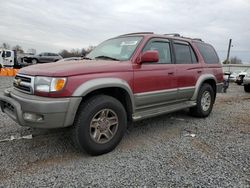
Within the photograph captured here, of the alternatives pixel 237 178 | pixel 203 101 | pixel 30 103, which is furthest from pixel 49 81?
pixel 203 101

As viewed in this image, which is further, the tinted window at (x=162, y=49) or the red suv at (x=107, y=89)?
the tinted window at (x=162, y=49)

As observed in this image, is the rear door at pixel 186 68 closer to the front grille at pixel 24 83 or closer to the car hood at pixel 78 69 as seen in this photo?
the car hood at pixel 78 69

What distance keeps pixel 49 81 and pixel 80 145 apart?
973 mm

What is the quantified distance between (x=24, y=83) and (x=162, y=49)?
259 cm

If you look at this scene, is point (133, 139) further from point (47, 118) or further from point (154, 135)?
point (47, 118)

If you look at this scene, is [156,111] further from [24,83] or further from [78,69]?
[24,83]

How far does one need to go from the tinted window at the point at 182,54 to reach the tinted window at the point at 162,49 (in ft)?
0.83

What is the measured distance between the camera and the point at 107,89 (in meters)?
3.61

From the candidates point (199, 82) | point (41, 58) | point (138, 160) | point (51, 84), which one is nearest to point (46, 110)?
point (51, 84)

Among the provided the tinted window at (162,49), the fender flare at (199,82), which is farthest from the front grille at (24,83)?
the fender flare at (199,82)

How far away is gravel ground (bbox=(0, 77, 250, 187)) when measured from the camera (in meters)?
2.77

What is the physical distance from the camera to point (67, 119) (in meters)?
3.08

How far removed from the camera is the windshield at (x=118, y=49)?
4031mm

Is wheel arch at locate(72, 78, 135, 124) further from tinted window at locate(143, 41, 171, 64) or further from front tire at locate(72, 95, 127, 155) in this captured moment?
tinted window at locate(143, 41, 171, 64)
